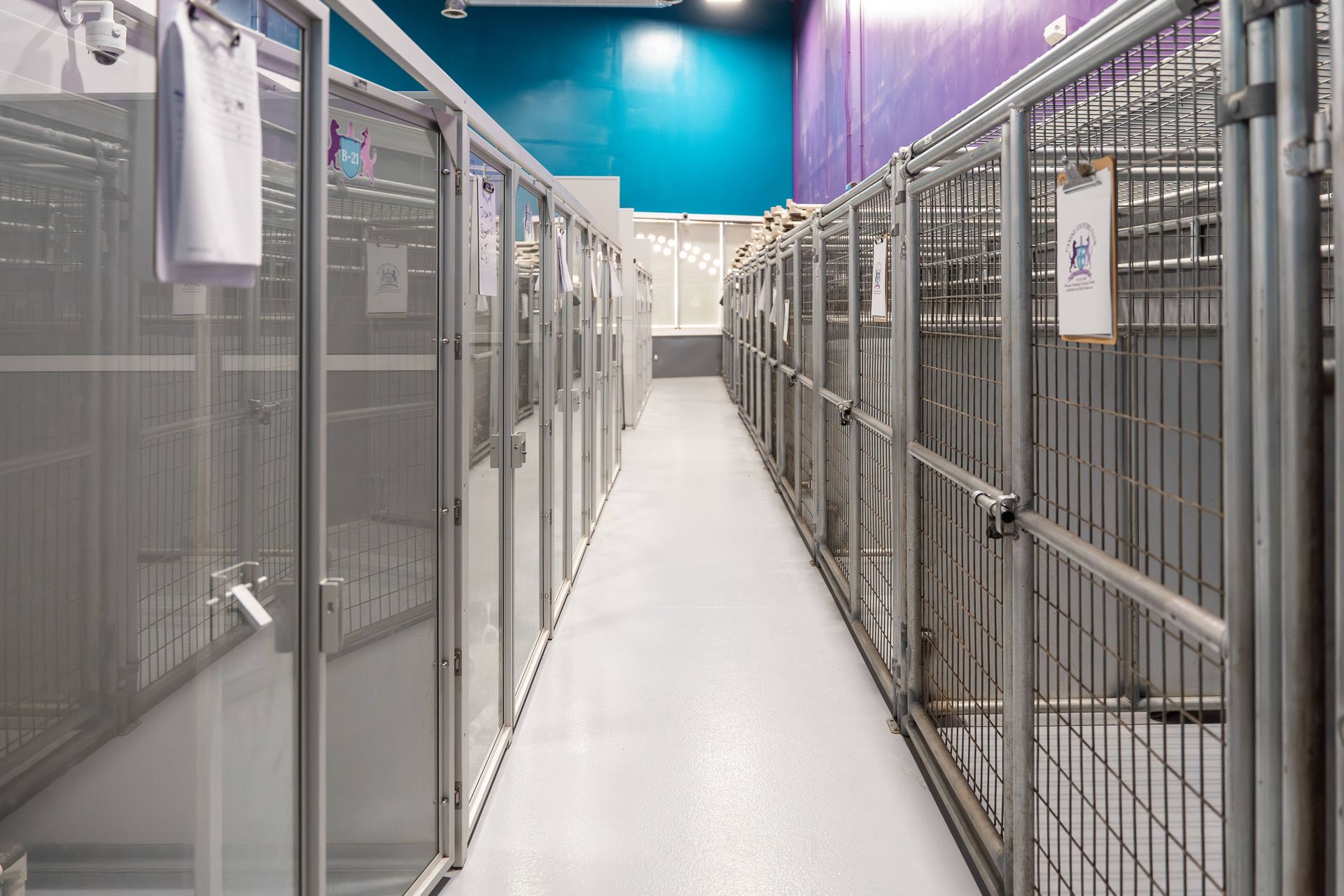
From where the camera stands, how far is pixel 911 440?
2676mm

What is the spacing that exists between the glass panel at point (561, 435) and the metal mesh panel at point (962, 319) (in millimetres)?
1548

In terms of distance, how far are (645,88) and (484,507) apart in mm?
14396

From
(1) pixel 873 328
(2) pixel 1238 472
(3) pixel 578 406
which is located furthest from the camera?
(3) pixel 578 406

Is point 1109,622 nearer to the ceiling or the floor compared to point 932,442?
nearer to the floor

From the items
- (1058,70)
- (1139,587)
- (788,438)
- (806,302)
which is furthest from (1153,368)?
(788,438)

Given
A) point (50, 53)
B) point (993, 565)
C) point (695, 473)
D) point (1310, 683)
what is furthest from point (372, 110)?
point (695, 473)

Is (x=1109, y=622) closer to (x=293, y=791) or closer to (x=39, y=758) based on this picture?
(x=293, y=791)

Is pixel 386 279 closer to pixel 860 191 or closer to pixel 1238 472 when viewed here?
pixel 1238 472

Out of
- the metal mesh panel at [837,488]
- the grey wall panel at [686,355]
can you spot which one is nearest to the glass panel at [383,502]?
the metal mesh panel at [837,488]

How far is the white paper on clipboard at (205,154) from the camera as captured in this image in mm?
934

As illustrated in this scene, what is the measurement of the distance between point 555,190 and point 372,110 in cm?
182

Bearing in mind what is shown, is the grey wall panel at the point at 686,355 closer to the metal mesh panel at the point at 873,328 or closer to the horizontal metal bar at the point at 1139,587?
the metal mesh panel at the point at 873,328

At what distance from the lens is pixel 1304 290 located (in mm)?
949

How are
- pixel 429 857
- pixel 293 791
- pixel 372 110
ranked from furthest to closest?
pixel 429 857 < pixel 372 110 < pixel 293 791
